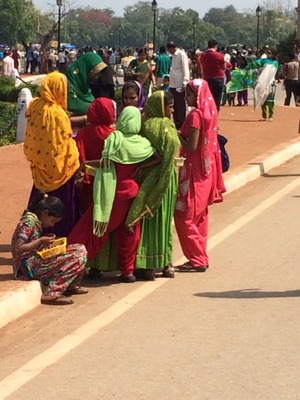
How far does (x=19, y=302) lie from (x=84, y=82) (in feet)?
8.48

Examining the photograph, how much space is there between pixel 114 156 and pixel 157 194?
17.1 inches

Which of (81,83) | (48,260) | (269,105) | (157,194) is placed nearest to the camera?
(48,260)

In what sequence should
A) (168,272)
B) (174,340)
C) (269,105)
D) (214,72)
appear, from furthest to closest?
1. (269,105)
2. (214,72)
3. (168,272)
4. (174,340)

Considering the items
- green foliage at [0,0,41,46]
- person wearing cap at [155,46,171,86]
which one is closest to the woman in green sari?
person wearing cap at [155,46,171,86]

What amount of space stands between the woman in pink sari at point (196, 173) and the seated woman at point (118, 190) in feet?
1.97

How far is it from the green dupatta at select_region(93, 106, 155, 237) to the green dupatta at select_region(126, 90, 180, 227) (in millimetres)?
89

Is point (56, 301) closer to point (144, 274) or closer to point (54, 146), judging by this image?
point (144, 274)

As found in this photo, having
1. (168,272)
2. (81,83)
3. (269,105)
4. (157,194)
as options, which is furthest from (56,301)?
(269,105)

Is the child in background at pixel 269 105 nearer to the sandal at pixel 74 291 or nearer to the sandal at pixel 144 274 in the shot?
the sandal at pixel 144 274

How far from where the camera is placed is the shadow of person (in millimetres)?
8305

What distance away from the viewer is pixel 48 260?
804 cm

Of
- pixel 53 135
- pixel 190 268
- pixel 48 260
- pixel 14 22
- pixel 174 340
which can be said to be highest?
pixel 53 135

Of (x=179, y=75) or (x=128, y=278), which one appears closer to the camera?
(x=128, y=278)

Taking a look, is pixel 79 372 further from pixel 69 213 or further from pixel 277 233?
pixel 277 233
